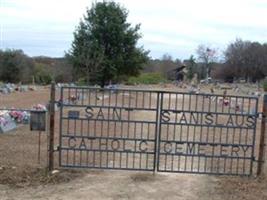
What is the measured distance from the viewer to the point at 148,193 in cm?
787

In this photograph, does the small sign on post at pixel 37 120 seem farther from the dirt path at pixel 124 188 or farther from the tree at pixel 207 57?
the tree at pixel 207 57

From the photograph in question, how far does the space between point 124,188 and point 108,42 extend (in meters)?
40.3

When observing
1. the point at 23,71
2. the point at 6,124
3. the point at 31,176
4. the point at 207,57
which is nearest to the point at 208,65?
the point at 207,57

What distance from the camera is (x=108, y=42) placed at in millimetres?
47812

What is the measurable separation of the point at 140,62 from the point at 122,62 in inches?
83.2

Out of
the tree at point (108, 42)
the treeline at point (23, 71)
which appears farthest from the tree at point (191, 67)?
the tree at point (108, 42)

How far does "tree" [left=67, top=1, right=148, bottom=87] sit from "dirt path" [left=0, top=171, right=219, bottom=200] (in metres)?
37.0

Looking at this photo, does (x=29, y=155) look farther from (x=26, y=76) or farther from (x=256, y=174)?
(x=26, y=76)

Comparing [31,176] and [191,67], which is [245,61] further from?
[31,176]

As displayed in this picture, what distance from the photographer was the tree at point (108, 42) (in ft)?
153

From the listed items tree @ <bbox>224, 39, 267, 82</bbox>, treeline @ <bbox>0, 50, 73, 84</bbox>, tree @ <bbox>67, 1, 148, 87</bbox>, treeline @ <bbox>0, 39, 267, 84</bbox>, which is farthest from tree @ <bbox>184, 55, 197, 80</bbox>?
tree @ <bbox>67, 1, 148, 87</bbox>

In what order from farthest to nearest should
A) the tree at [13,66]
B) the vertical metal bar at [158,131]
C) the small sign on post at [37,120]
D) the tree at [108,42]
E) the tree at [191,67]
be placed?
the tree at [191,67]
the tree at [13,66]
the tree at [108,42]
the small sign on post at [37,120]
the vertical metal bar at [158,131]

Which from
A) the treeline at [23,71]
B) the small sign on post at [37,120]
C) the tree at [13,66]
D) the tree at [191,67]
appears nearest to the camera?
the small sign on post at [37,120]

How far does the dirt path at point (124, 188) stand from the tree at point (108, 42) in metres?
37.0
